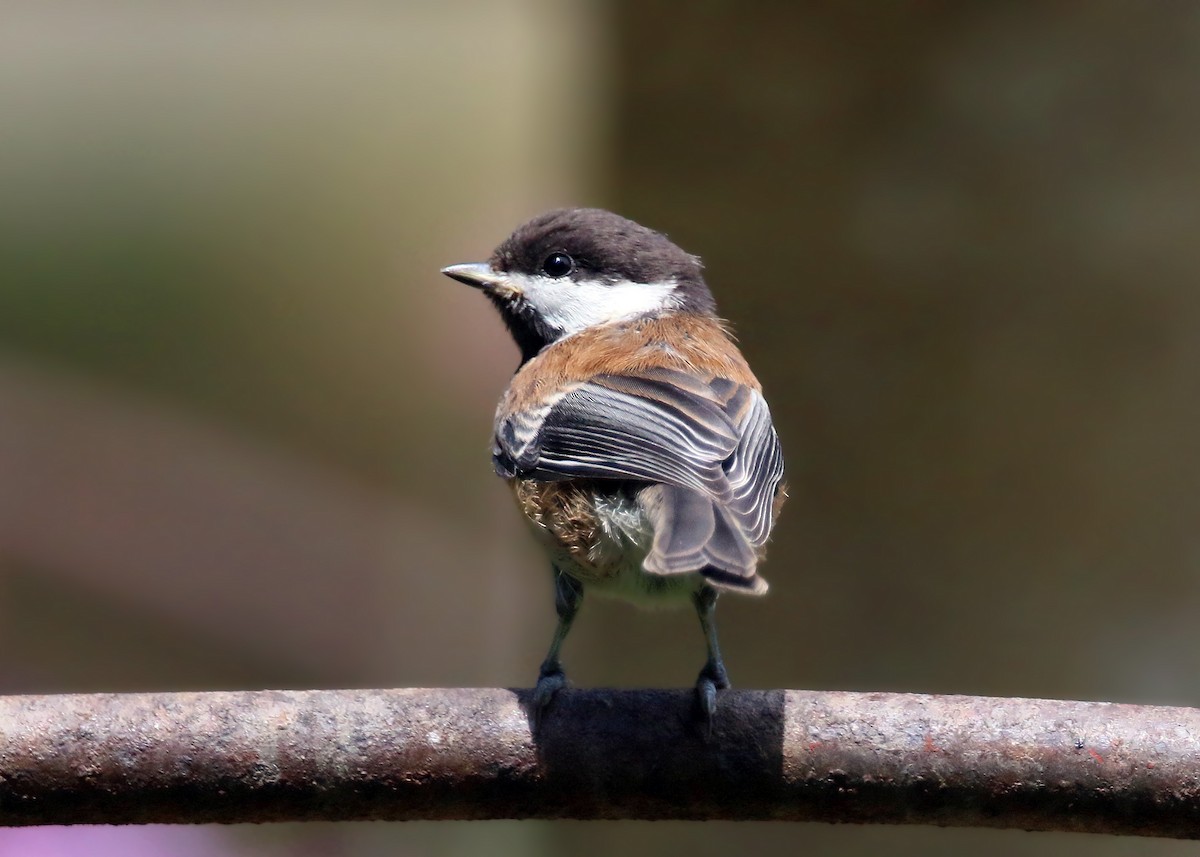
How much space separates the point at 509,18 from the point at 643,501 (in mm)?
3792

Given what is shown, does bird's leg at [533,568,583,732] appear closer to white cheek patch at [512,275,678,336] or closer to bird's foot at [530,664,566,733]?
bird's foot at [530,664,566,733]

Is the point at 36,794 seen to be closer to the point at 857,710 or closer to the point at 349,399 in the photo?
the point at 857,710

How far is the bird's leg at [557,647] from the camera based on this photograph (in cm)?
159

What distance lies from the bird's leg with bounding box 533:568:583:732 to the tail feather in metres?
0.23

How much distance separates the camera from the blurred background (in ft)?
10.5

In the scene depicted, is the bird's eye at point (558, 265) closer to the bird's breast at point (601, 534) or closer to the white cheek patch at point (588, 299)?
the white cheek patch at point (588, 299)

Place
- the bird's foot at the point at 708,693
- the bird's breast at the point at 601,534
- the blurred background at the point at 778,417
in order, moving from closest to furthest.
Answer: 1. the bird's foot at the point at 708,693
2. the bird's breast at the point at 601,534
3. the blurred background at the point at 778,417

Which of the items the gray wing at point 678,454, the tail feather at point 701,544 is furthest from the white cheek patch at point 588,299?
the tail feather at point 701,544

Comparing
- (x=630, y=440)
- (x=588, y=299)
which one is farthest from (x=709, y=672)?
(x=588, y=299)

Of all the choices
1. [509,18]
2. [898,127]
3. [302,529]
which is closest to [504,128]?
[509,18]

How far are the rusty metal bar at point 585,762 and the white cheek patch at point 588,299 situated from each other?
41.9 inches

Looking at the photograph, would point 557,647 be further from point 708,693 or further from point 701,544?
point 701,544

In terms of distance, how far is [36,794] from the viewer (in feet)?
4.78

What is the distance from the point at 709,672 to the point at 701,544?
27 cm
